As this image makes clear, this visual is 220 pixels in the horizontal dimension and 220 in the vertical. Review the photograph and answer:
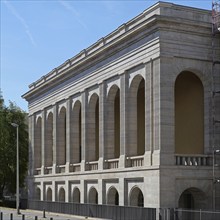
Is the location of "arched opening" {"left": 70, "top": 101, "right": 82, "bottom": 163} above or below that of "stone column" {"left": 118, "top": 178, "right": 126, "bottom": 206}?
above

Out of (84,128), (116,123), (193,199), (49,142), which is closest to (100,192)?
(84,128)

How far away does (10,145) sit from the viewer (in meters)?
67.9

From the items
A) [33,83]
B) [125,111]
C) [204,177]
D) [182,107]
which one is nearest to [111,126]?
[125,111]

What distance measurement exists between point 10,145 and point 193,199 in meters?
37.1

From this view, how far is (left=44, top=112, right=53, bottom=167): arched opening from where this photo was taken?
5866 centimetres

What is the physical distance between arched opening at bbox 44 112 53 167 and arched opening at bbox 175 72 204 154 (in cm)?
2192

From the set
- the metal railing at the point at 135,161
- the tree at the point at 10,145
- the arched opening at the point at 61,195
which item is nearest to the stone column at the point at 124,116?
the metal railing at the point at 135,161

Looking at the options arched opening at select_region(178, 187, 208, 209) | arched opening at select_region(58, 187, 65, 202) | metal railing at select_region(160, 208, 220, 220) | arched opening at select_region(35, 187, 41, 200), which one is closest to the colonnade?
arched opening at select_region(58, 187, 65, 202)

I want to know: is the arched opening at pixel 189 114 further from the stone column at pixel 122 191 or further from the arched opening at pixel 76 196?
the arched opening at pixel 76 196

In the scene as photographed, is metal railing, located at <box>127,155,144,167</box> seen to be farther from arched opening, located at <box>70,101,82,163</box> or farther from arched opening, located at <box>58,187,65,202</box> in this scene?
arched opening, located at <box>58,187,65,202</box>

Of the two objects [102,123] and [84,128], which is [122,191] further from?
[84,128]

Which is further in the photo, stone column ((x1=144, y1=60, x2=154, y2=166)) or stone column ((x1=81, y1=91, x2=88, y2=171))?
stone column ((x1=81, y1=91, x2=88, y2=171))

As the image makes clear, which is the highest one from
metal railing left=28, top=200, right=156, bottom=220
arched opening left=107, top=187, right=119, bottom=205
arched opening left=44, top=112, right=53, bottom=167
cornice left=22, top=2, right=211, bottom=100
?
cornice left=22, top=2, right=211, bottom=100

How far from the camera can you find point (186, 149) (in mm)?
38594
